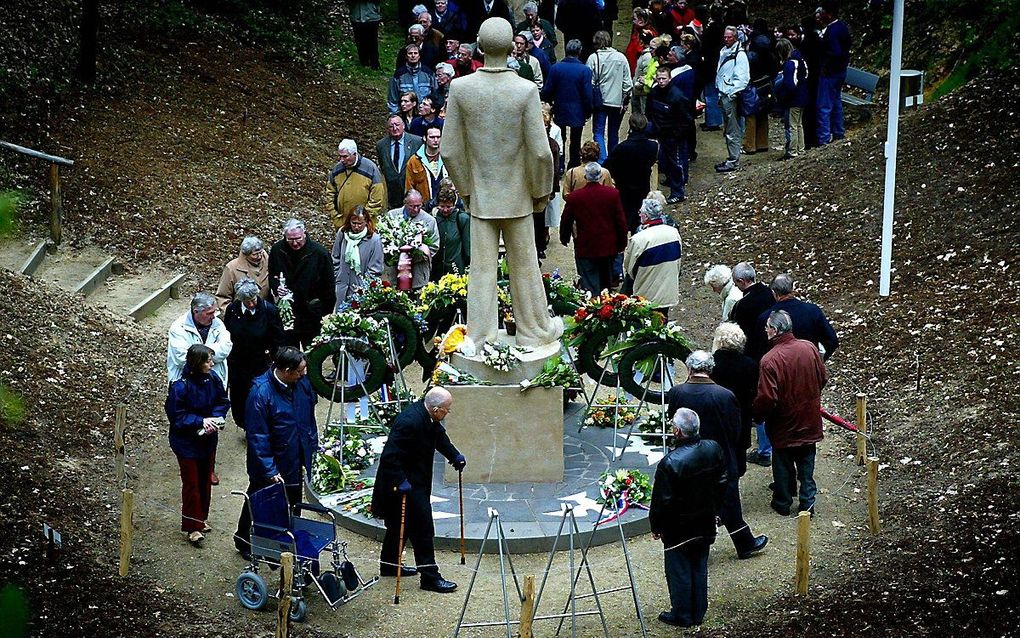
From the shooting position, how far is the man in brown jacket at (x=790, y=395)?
33.0ft

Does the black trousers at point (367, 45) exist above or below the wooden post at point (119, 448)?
above

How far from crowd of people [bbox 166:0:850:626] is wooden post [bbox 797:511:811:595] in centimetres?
55

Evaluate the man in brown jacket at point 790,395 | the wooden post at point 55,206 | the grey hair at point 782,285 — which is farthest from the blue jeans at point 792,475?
the wooden post at point 55,206

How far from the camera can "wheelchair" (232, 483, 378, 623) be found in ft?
29.2

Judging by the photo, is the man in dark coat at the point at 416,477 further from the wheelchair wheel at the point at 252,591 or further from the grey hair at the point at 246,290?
the grey hair at the point at 246,290

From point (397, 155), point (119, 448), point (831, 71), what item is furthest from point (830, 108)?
point (119, 448)

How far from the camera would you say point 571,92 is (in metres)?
17.6

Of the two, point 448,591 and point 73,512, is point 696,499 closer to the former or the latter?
point 448,591

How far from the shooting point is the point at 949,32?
66.8 ft

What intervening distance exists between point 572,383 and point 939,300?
5027 mm

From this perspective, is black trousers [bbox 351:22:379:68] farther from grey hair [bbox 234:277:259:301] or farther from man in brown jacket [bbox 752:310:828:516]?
Answer: man in brown jacket [bbox 752:310:828:516]

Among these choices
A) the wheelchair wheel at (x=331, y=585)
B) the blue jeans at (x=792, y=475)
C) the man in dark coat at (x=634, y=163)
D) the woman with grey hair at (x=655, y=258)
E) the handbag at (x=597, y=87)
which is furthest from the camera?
the handbag at (x=597, y=87)

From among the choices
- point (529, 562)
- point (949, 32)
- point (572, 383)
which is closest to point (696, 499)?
point (529, 562)

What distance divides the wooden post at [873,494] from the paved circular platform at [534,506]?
169 cm
